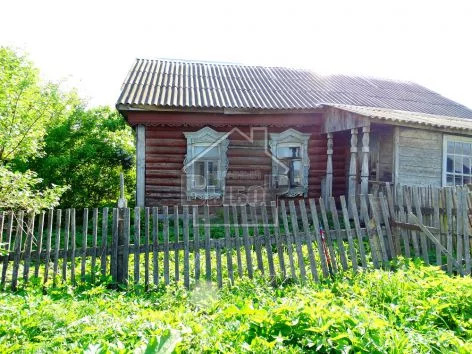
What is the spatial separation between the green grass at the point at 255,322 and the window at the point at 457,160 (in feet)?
21.6

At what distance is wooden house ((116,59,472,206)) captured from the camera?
31.3 ft

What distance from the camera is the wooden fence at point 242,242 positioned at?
468 cm

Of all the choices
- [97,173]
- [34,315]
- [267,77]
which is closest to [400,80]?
[267,77]

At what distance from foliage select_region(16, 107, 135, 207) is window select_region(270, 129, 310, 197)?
577 centimetres

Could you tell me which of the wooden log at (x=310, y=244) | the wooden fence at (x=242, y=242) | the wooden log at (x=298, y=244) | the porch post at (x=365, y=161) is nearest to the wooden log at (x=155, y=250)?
the wooden fence at (x=242, y=242)

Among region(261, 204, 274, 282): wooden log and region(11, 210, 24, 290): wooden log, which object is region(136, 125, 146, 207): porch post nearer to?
region(11, 210, 24, 290): wooden log

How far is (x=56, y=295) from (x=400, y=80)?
1714 cm

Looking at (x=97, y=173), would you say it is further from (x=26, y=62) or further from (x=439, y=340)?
(x=439, y=340)

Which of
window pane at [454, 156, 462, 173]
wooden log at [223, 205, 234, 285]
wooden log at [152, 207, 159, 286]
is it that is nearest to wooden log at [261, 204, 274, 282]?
wooden log at [223, 205, 234, 285]

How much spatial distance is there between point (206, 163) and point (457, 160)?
275 inches

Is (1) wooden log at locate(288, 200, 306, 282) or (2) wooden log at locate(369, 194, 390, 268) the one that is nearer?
(1) wooden log at locate(288, 200, 306, 282)

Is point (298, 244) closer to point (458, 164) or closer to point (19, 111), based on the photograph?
point (19, 111)

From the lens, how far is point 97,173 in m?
12.3

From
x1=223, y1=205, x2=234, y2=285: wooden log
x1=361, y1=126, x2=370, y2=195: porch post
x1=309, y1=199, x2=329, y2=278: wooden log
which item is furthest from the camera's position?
x1=361, y1=126, x2=370, y2=195: porch post
